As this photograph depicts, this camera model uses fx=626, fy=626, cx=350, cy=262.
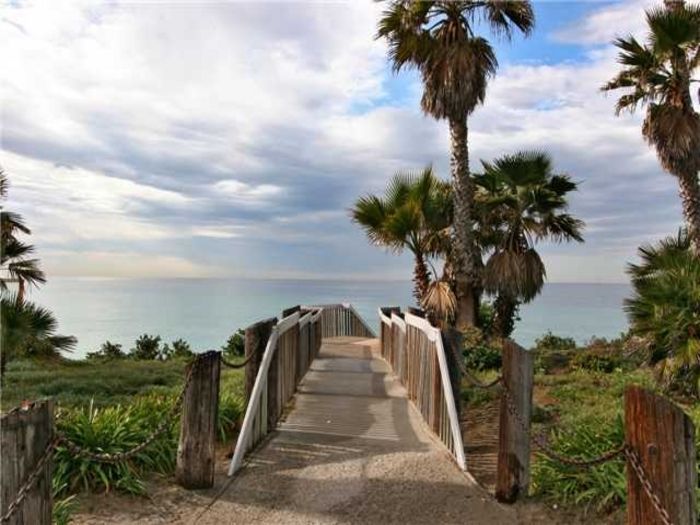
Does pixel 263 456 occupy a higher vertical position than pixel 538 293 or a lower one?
lower

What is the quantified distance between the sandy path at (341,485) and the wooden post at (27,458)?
4.88 feet

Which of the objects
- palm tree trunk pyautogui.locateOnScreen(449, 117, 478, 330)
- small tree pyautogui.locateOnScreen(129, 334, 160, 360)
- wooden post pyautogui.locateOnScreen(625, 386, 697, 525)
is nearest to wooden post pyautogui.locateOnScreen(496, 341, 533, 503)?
wooden post pyautogui.locateOnScreen(625, 386, 697, 525)

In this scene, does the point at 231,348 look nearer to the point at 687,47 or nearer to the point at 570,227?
the point at 570,227

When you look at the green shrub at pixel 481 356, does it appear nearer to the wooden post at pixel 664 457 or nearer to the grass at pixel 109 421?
the grass at pixel 109 421

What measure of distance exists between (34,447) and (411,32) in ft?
52.5

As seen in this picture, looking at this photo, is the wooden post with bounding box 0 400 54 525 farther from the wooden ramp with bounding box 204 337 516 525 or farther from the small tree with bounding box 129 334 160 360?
the small tree with bounding box 129 334 160 360

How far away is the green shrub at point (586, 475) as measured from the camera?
4.86 meters

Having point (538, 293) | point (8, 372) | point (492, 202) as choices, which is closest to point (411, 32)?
point (492, 202)

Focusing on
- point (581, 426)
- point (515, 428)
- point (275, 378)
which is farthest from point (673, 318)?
point (275, 378)

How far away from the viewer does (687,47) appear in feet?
46.8

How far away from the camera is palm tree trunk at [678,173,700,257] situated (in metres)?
14.0

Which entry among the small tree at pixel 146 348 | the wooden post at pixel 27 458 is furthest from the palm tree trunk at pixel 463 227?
the wooden post at pixel 27 458

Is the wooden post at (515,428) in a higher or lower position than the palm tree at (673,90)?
lower

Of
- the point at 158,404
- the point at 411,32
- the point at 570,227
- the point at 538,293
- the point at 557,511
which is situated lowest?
the point at 557,511
